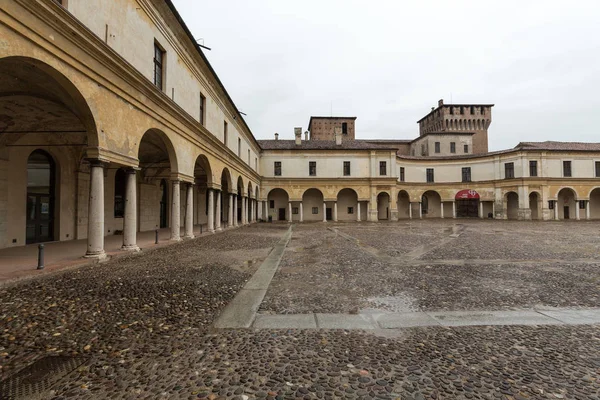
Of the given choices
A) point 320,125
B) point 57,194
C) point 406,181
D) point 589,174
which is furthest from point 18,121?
point 589,174

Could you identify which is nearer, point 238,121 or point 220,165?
point 220,165

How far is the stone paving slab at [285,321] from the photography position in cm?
384

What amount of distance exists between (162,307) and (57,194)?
468 inches

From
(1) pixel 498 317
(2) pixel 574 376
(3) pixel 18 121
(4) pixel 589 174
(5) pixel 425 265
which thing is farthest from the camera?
(4) pixel 589 174

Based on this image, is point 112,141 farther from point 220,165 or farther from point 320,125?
point 320,125

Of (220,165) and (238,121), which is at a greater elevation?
(238,121)

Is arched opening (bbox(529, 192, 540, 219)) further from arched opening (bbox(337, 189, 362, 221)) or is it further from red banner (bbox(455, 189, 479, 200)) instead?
arched opening (bbox(337, 189, 362, 221))

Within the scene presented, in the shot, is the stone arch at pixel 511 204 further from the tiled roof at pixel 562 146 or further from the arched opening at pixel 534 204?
the tiled roof at pixel 562 146

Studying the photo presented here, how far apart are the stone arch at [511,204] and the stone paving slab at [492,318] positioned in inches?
1637

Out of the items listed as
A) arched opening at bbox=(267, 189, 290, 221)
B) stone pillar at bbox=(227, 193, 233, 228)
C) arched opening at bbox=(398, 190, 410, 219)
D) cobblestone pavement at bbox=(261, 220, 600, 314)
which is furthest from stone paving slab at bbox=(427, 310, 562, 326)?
arched opening at bbox=(398, 190, 410, 219)

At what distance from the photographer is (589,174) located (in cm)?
3653

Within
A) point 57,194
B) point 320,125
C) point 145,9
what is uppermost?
point 320,125

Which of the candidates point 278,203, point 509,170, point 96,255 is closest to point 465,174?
point 509,170

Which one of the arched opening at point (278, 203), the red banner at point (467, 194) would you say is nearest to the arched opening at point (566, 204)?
the red banner at point (467, 194)
